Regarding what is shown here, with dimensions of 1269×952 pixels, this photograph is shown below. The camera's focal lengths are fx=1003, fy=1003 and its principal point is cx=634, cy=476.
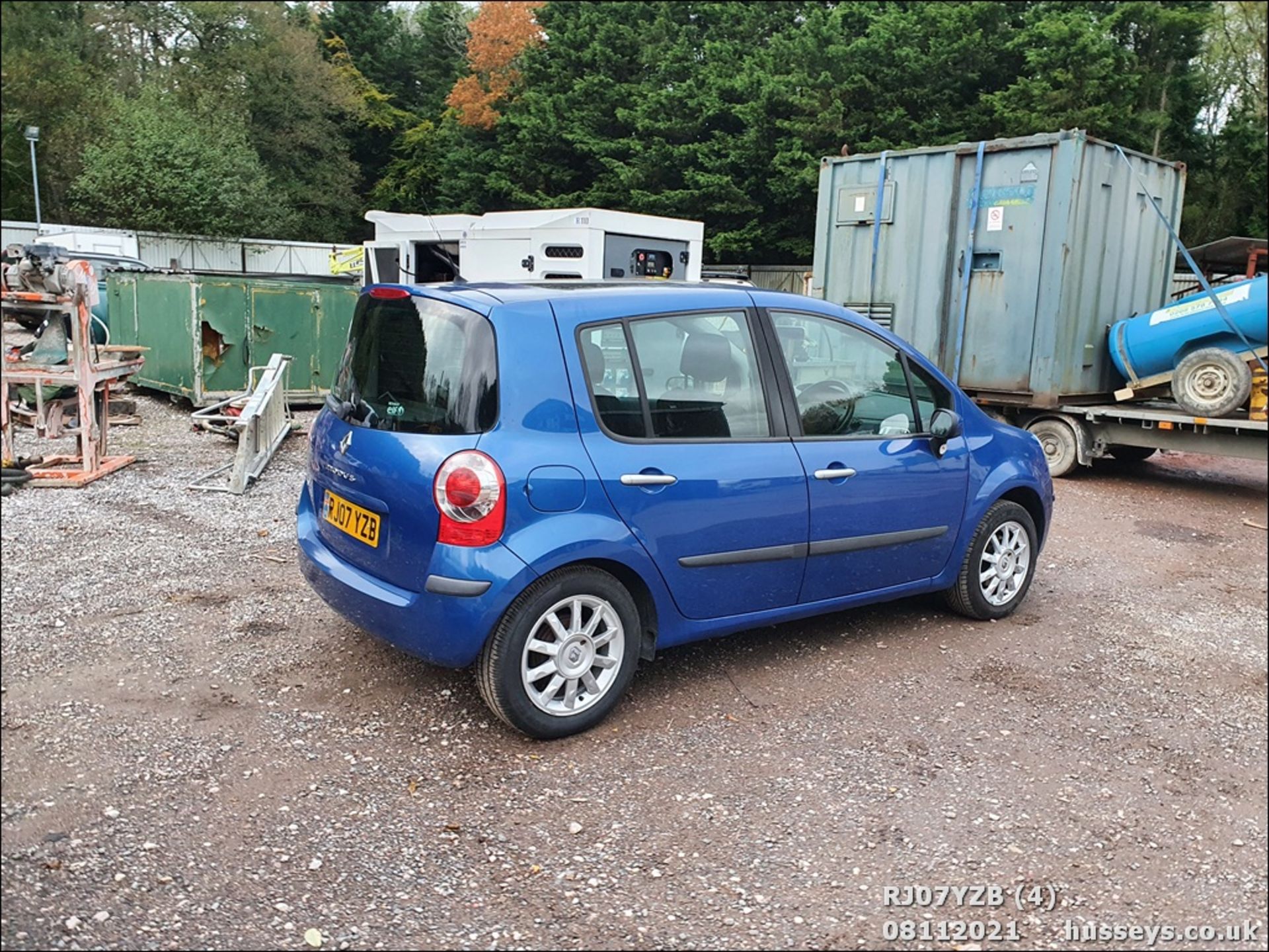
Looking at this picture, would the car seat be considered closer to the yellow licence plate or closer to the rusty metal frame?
the yellow licence plate

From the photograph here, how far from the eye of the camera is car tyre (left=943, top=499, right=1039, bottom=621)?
15.9 ft

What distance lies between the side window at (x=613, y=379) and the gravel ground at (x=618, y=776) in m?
1.13

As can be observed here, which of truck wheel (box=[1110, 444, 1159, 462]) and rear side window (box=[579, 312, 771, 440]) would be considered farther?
truck wheel (box=[1110, 444, 1159, 462])

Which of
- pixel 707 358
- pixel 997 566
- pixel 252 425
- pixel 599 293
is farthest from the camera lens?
pixel 252 425

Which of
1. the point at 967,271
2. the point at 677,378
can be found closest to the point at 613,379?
the point at 677,378

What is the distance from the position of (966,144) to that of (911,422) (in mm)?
5706

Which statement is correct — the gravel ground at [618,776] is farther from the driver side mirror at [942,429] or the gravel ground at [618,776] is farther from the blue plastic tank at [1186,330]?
the driver side mirror at [942,429]

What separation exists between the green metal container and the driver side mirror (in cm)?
798

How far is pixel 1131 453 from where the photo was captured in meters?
9.00

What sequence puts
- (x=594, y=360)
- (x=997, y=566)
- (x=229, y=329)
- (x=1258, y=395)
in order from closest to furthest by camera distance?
(x=1258, y=395) < (x=594, y=360) < (x=997, y=566) < (x=229, y=329)

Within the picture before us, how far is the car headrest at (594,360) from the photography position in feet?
12.0

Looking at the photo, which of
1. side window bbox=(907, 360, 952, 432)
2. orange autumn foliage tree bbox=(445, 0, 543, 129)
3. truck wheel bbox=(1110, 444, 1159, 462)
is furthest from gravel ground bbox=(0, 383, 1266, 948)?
orange autumn foliage tree bbox=(445, 0, 543, 129)

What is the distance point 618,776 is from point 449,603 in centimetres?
82

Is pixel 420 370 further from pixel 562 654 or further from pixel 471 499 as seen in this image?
pixel 562 654
